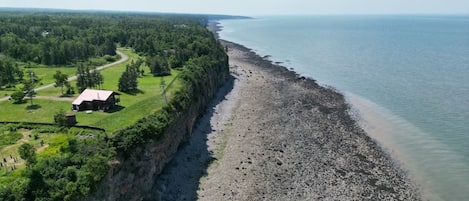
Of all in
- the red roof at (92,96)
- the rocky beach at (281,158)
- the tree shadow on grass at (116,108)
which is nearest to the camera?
the rocky beach at (281,158)

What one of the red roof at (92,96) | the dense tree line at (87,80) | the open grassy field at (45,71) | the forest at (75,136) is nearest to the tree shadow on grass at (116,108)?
the red roof at (92,96)

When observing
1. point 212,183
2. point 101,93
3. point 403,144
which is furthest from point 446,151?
point 101,93

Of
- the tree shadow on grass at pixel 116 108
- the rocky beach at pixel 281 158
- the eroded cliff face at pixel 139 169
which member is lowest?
the rocky beach at pixel 281 158

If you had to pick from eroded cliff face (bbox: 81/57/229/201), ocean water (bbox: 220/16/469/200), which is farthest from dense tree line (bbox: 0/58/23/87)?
ocean water (bbox: 220/16/469/200)

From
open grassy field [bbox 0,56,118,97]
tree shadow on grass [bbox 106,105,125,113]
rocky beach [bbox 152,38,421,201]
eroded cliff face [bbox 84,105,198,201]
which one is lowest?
rocky beach [bbox 152,38,421,201]

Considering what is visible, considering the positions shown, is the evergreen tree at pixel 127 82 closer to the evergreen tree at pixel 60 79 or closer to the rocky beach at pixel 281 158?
the evergreen tree at pixel 60 79

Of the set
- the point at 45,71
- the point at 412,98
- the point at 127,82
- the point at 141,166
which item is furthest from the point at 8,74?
the point at 412,98

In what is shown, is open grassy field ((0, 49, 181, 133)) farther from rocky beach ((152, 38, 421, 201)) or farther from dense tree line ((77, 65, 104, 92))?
rocky beach ((152, 38, 421, 201))
